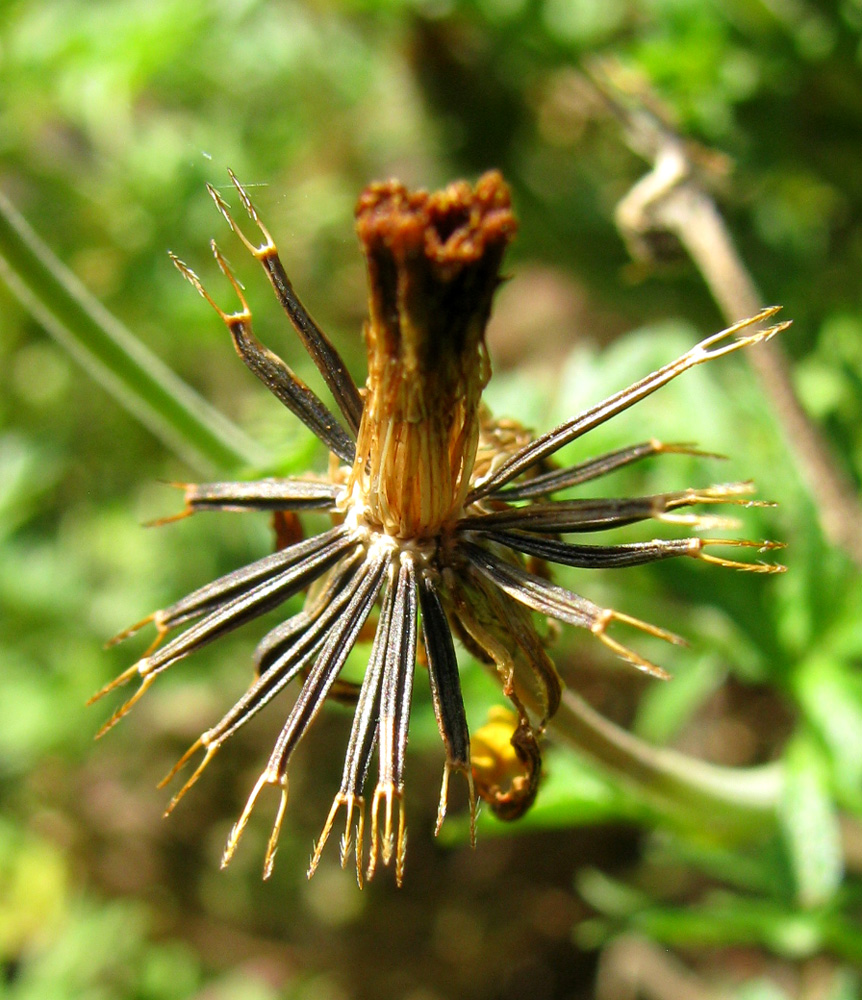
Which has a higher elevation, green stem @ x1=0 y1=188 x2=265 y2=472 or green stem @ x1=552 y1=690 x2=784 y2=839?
Result: green stem @ x1=0 y1=188 x2=265 y2=472

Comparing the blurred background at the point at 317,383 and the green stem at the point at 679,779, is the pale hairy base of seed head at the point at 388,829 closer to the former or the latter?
the green stem at the point at 679,779

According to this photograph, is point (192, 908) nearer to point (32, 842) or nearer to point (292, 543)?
point (32, 842)

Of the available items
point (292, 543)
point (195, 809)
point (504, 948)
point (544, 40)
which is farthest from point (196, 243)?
point (504, 948)

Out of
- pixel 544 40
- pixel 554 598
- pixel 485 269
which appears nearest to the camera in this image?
pixel 485 269

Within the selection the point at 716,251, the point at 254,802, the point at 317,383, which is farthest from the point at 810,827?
the point at 317,383

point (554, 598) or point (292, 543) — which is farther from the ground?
point (292, 543)

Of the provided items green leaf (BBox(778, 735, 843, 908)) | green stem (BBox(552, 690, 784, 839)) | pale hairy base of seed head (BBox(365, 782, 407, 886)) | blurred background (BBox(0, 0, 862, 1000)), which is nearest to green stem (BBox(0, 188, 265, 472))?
blurred background (BBox(0, 0, 862, 1000))

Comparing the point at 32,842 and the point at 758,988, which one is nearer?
the point at 758,988

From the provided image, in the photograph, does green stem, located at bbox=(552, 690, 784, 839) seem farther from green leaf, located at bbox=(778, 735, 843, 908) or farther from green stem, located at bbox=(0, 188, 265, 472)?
green stem, located at bbox=(0, 188, 265, 472)
